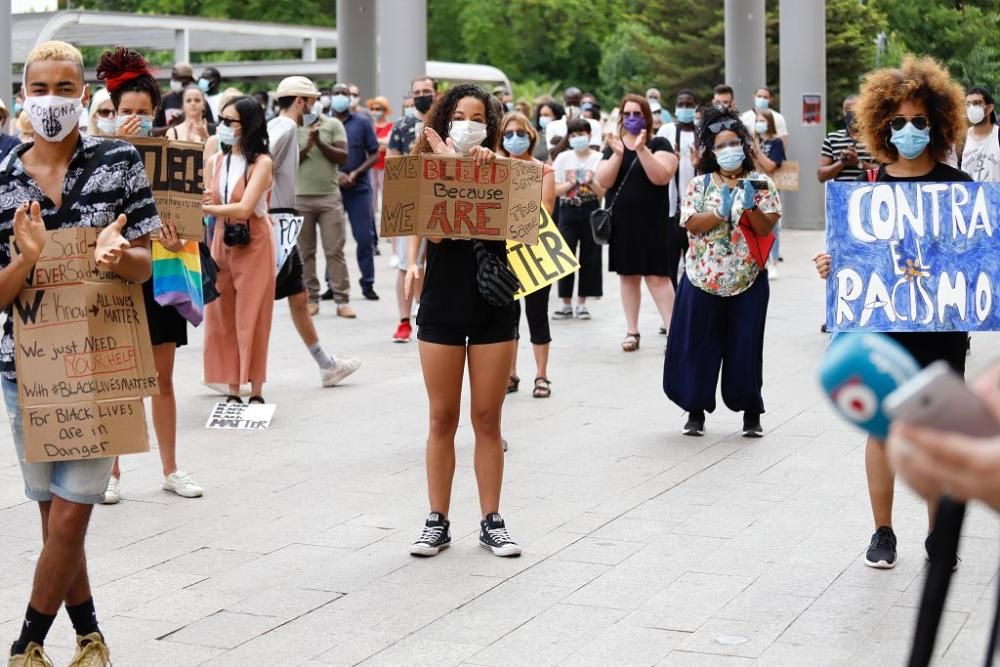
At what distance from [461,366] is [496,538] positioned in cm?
72

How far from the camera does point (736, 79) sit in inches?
1061

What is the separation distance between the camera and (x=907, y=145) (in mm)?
6484

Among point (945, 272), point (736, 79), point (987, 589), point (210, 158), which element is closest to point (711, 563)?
point (987, 589)

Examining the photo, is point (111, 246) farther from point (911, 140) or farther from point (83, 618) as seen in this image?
point (911, 140)

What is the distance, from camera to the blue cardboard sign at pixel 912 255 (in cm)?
645

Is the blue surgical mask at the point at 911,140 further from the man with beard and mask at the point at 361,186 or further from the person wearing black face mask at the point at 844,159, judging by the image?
the man with beard and mask at the point at 361,186

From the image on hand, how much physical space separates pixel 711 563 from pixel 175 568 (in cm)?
215

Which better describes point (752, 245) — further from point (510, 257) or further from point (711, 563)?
point (711, 563)

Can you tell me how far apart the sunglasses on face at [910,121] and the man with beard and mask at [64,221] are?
10.0ft

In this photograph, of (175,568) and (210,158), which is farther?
(210,158)

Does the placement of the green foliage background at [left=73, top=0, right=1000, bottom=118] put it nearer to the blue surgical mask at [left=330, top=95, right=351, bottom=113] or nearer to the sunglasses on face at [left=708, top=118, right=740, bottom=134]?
the blue surgical mask at [left=330, top=95, right=351, bottom=113]

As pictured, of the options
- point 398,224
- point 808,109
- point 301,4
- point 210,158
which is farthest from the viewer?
point 301,4

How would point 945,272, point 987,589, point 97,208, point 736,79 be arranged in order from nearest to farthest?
point 97,208, point 987,589, point 945,272, point 736,79

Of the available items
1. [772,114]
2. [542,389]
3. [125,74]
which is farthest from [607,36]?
[125,74]
